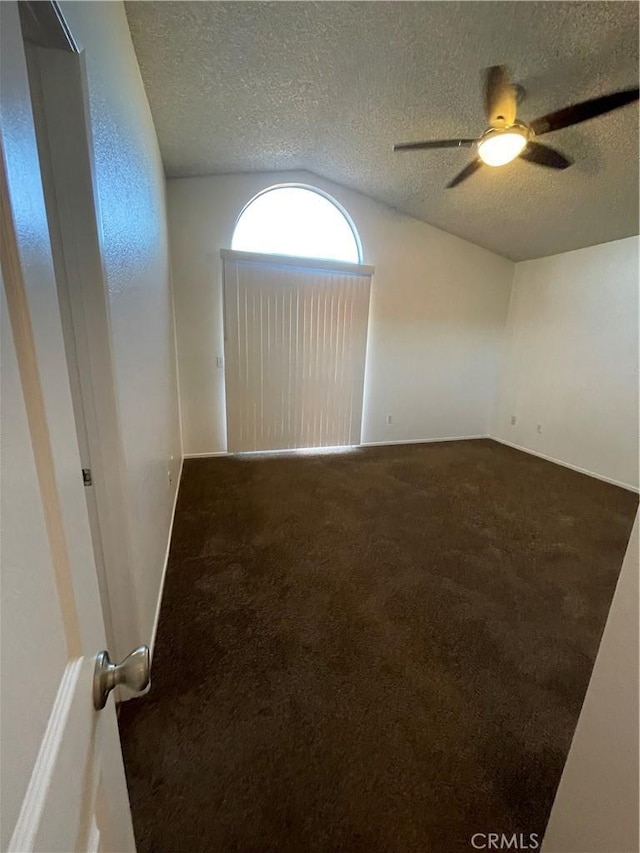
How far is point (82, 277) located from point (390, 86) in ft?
7.62

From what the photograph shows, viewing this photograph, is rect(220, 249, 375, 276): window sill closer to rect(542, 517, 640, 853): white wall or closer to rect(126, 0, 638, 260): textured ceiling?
rect(126, 0, 638, 260): textured ceiling

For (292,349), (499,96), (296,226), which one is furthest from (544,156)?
(292,349)

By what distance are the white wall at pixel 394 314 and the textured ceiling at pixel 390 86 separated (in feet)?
1.35

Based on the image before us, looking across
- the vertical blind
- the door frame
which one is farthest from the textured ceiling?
the door frame

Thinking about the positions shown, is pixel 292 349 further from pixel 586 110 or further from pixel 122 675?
pixel 122 675

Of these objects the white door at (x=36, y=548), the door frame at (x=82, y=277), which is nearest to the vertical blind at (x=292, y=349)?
the door frame at (x=82, y=277)

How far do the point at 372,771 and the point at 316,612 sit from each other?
0.69m

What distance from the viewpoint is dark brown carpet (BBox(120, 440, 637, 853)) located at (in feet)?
3.40

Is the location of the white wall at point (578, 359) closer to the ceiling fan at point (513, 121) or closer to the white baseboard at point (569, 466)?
the white baseboard at point (569, 466)

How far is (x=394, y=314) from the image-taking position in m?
4.38

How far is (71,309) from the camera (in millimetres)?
987

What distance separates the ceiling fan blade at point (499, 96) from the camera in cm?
166

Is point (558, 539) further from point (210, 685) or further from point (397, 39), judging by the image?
point (397, 39)

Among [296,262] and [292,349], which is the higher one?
[296,262]
